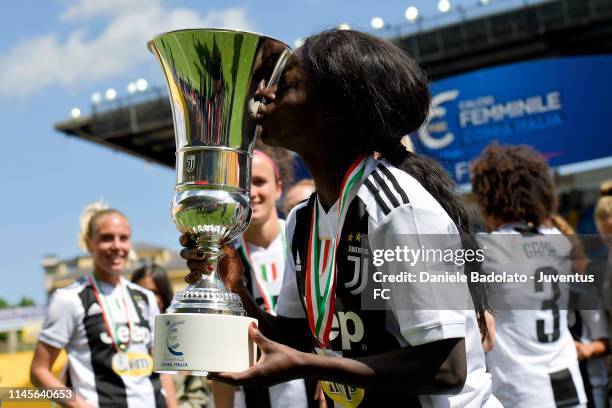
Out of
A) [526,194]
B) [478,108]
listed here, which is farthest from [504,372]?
[478,108]

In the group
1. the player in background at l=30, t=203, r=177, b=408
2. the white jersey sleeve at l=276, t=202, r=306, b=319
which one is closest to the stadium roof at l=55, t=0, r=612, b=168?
the player in background at l=30, t=203, r=177, b=408

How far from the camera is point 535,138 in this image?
11.8m

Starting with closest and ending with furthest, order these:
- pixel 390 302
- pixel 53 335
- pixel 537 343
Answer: pixel 390 302, pixel 537 343, pixel 53 335

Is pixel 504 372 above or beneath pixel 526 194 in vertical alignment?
beneath

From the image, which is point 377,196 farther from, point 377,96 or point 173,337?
point 173,337

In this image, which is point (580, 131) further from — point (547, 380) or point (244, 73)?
point (244, 73)

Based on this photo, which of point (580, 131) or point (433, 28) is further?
point (433, 28)

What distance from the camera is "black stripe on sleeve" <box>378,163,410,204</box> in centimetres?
179

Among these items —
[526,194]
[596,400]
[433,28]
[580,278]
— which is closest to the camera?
[580,278]

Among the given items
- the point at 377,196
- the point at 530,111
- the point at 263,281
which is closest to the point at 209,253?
the point at 377,196

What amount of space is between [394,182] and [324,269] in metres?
0.31

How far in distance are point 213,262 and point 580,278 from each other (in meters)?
2.09

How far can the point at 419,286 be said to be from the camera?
5.64 ft

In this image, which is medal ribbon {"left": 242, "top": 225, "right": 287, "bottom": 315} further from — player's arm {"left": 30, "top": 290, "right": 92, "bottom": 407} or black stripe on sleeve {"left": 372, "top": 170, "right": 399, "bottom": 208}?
black stripe on sleeve {"left": 372, "top": 170, "right": 399, "bottom": 208}
